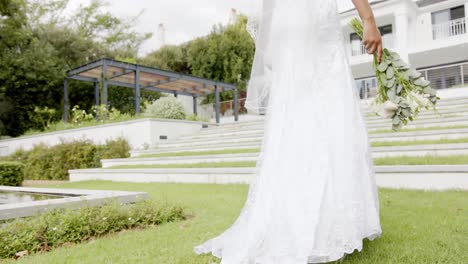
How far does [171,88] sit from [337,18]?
1715 cm

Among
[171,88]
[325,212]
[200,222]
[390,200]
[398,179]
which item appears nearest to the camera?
[325,212]

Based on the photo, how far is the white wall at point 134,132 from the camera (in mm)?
12009

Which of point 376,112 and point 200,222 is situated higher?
point 376,112

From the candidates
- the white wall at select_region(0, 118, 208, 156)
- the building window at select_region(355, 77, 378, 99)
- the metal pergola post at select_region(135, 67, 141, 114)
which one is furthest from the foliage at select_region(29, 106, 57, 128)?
the building window at select_region(355, 77, 378, 99)

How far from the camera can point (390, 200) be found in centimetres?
411

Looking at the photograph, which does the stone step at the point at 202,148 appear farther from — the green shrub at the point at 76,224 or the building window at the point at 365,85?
the building window at the point at 365,85

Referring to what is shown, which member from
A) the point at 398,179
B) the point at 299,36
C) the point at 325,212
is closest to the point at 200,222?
the point at 325,212

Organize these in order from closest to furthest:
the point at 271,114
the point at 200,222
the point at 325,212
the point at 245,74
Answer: the point at 325,212 → the point at 271,114 → the point at 200,222 → the point at 245,74

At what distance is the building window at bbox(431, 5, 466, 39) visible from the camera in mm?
19984

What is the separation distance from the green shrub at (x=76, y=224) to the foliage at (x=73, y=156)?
8.59 metres

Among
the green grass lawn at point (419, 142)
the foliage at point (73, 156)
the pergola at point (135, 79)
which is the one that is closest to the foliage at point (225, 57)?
the pergola at point (135, 79)

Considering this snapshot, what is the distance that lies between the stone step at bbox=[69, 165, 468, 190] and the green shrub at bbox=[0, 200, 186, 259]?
1.73 metres

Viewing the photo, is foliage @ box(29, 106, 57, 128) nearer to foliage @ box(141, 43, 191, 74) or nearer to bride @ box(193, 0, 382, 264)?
foliage @ box(141, 43, 191, 74)

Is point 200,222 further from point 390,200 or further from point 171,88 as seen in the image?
point 171,88
